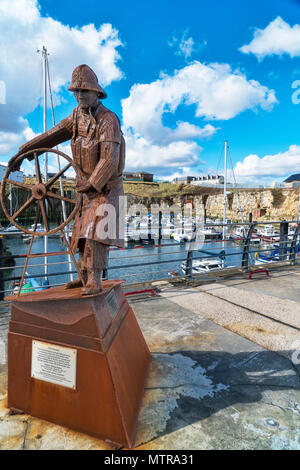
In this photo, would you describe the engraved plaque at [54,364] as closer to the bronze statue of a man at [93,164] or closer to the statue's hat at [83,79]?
the bronze statue of a man at [93,164]

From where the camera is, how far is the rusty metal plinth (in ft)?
6.61

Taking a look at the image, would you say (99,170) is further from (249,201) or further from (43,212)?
(249,201)

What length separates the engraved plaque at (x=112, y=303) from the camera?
2.47m

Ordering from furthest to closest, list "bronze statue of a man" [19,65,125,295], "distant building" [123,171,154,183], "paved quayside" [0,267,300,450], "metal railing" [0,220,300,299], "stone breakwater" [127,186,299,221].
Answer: "distant building" [123,171,154,183]
"stone breakwater" [127,186,299,221]
"metal railing" [0,220,300,299]
"bronze statue of a man" [19,65,125,295]
"paved quayside" [0,267,300,450]

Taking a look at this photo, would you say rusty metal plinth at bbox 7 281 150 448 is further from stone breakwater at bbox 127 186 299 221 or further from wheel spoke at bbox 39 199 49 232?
stone breakwater at bbox 127 186 299 221

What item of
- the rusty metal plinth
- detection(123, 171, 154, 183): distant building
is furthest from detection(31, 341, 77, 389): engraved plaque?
detection(123, 171, 154, 183): distant building

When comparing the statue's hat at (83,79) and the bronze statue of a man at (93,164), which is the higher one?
the statue's hat at (83,79)

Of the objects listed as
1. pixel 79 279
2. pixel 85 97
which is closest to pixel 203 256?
pixel 79 279

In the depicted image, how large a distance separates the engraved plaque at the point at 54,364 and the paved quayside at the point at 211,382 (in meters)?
0.34

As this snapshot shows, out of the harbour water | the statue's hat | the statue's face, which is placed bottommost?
the harbour water

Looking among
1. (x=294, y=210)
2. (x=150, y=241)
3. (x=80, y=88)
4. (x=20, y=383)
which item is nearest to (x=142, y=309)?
(x=20, y=383)

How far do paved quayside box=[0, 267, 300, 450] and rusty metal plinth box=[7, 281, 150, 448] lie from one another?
3.8 inches

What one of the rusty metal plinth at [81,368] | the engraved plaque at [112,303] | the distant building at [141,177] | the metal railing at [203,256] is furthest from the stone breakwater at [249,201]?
the rusty metal plinth at [81,368]

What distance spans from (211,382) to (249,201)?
80.4 metres
